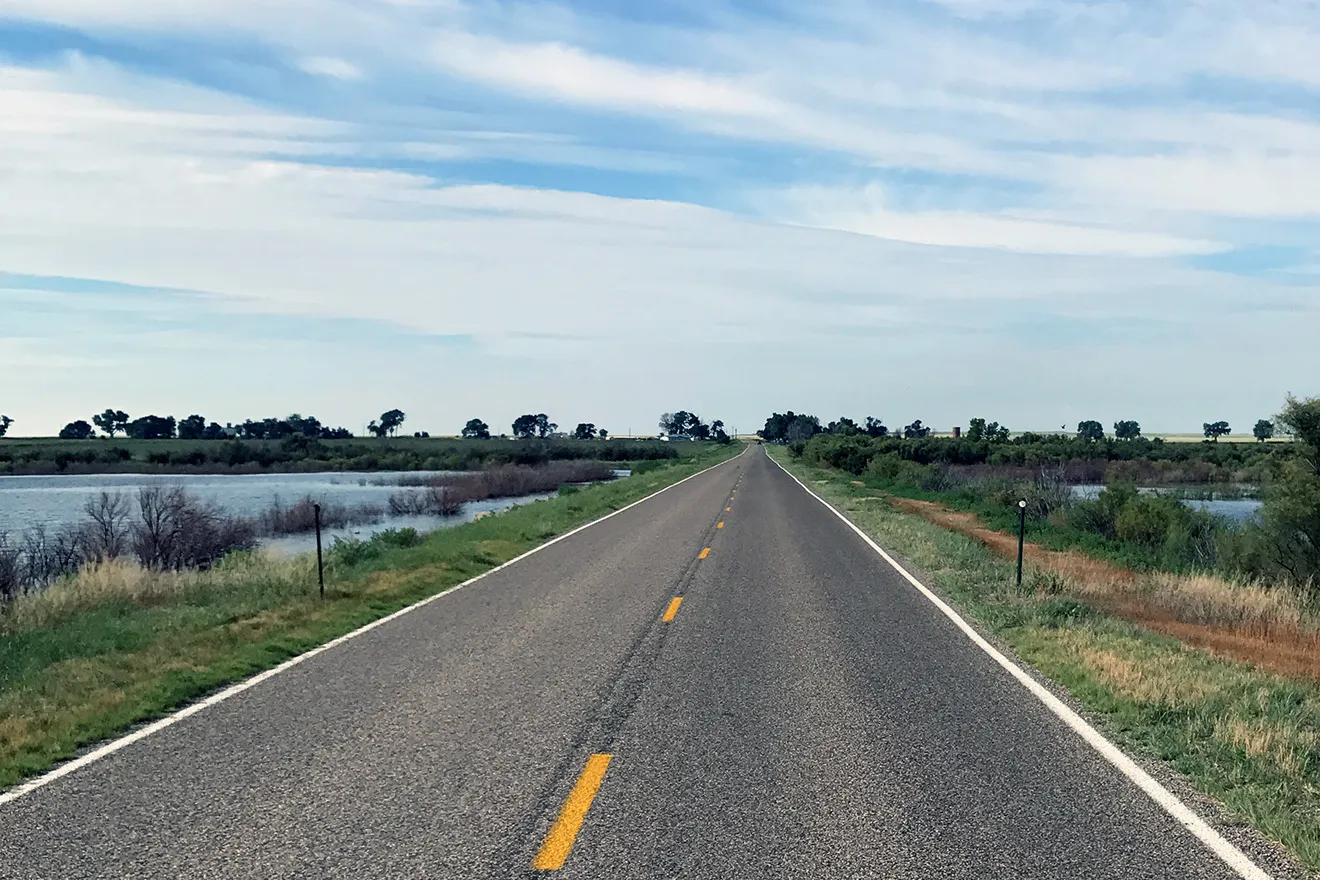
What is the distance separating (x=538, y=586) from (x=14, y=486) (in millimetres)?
64997

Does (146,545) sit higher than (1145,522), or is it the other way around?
(146,545)

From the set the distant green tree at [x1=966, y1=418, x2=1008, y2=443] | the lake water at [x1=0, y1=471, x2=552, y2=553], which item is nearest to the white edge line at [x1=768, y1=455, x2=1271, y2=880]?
the lake water at [x1=0, y1=471, x2=552, y2=553]

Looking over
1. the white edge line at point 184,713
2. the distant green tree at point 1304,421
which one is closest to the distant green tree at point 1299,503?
the distant green tree at point 1304,421

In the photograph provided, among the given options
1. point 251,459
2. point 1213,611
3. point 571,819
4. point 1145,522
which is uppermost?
point 251,459

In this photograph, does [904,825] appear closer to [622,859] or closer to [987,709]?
[622,859]

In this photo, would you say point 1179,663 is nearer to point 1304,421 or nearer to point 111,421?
point 1304,421

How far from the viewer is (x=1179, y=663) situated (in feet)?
30.3

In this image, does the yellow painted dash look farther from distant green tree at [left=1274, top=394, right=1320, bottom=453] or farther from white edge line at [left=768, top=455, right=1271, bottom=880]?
distant green tree at [left=1274, top=394, right=1320, bottom=453]

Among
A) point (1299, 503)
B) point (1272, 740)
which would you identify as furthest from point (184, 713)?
point (1299, 503)

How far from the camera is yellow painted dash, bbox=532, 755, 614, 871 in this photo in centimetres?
484

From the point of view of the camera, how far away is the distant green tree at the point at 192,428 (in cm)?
15850

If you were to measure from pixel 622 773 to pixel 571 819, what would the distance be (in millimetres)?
838

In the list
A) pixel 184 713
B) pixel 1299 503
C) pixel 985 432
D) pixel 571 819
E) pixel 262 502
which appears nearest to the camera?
pixel 571 819

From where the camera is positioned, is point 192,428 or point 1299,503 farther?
point 192,428
